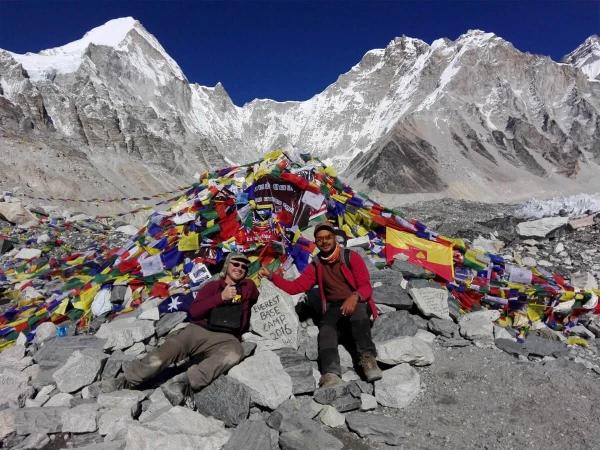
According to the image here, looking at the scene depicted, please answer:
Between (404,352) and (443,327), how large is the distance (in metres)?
0.99

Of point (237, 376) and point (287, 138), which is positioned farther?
point (287, 138)

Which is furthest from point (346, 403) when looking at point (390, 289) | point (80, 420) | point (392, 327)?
point (80, 420)

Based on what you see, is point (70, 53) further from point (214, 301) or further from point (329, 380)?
point (329, 380)

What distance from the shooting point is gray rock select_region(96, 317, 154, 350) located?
4.99 metres

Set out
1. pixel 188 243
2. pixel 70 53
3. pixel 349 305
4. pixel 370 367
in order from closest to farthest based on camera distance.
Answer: pixel 370 367 → pixel 349 305 → pixel 188 243 → pixel 70 53

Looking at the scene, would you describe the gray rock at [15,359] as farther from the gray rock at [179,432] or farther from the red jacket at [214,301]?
the gray rock at [179,432]

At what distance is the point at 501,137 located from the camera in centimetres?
8481

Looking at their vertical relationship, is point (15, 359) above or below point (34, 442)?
above

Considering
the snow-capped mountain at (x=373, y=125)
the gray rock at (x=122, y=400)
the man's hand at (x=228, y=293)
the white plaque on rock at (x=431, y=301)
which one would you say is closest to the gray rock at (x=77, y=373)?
the gray rock at (x=122, y=400)

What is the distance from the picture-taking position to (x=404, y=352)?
4.50 m

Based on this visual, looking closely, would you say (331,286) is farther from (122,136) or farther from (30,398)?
(122,136)

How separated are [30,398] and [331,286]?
3.36m

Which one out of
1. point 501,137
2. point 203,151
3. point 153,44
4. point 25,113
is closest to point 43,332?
point 25,113

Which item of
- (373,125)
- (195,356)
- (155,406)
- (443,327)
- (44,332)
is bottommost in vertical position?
(443,327)
